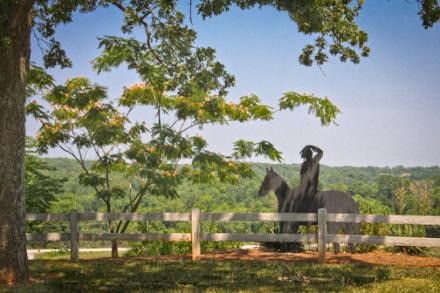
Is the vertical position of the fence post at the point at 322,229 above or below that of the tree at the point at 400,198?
below

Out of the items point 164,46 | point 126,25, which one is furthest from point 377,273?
point 164,46

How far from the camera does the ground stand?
924 centimetres

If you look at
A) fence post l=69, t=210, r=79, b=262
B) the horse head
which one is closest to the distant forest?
the horse head

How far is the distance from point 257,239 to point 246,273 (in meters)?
2.46

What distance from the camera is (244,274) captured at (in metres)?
10.9

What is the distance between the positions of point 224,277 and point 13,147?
551cm

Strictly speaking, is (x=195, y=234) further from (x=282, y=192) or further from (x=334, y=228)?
(x=334, y=228)

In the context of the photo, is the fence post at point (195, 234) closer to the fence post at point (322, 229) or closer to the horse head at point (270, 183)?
the horse head at point (270, 183)

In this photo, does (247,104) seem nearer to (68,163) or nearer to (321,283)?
(321,283)

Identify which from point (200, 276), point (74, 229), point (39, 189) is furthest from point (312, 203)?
point (39, 189)

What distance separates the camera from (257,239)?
1342cm

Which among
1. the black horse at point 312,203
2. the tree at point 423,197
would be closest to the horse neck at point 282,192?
the black horse at point 312,203

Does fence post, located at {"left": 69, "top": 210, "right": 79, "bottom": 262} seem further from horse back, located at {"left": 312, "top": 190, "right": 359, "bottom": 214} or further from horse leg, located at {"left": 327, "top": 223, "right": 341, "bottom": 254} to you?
horse leg, located at {"left": 327, "top": 223, "right": 341, "bottom": 254}

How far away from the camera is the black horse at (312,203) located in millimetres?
14641
